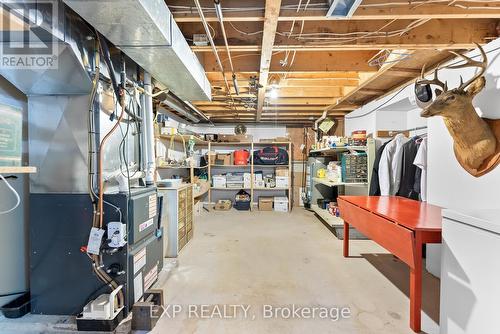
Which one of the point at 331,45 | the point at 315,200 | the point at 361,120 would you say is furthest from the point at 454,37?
the point at 315,200

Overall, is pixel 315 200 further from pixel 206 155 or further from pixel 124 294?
pixel 124 294

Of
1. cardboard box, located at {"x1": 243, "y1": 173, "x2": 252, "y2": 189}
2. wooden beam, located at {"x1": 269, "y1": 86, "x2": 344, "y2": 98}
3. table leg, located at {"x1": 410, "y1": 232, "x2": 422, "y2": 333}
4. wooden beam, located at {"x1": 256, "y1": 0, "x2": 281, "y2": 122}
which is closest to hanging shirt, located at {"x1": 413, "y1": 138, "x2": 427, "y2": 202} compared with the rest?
table leg, located at {"x1": 410, "y1": 232, "x2": 422, "y2": 333}

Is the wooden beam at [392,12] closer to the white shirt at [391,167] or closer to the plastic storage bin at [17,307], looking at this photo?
the white shirt at [391,167]

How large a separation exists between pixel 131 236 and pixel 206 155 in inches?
166

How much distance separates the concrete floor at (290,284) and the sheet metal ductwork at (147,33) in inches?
75.9

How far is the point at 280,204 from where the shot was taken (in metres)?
5.62

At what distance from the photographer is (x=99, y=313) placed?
162 cm

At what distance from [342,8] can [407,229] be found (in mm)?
1547

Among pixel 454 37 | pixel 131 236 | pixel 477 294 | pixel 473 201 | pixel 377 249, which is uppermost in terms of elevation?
pixel 454 37

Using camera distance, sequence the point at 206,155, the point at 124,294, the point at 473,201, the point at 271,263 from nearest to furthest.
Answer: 1. the point at 124,294
2. the point at 473,201
3. the point at 271,263
4. the point at 206,155

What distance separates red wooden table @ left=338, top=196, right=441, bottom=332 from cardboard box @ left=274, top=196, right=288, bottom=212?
2.99 m

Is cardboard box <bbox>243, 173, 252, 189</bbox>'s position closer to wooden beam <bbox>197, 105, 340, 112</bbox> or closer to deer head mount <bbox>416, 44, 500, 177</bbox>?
wooden beam <bbox>197, 105, 340, 112</bbox>

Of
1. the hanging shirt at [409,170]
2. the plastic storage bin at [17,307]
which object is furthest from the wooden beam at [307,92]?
the plastic storage bin at [17,307]

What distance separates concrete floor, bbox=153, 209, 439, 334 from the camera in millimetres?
1739
